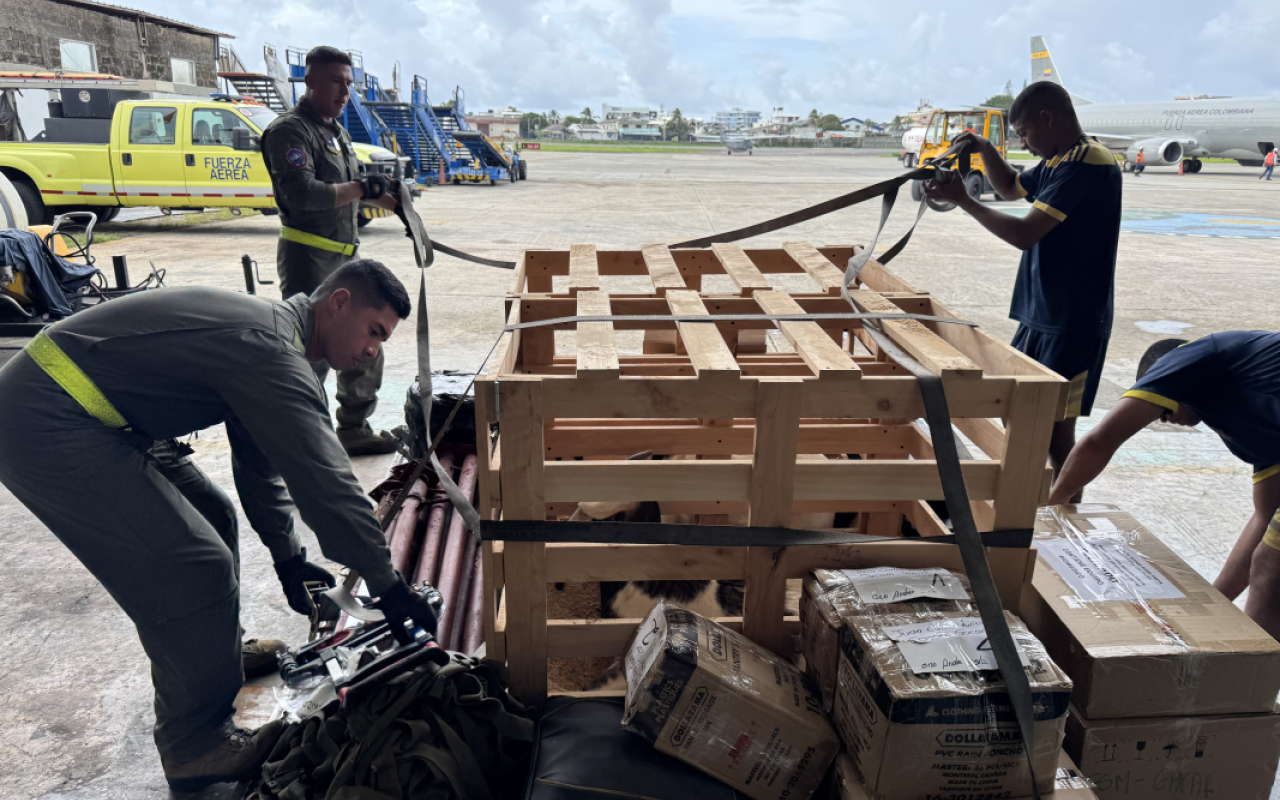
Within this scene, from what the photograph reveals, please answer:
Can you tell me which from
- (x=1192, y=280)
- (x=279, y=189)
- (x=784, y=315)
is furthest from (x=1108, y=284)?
(x=1192, y=280)

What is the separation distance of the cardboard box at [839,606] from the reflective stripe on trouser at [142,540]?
156cm

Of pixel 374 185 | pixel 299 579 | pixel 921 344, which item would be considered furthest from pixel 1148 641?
pixel 374 185

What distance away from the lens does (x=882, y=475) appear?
201cm

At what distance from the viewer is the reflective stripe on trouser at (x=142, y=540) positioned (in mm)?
2033

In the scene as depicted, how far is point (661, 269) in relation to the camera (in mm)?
2941

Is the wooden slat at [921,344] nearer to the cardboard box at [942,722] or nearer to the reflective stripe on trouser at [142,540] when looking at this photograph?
the cardboard box at [942,722]

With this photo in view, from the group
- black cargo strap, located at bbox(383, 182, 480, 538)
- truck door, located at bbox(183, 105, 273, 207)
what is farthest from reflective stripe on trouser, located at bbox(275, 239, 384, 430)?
truck door, located at bbox(183, 105, 273, 207)

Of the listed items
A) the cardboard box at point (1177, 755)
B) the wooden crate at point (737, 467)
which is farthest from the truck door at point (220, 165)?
the cardboard box at point (1177, 755)

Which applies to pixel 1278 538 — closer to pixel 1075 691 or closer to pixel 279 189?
pixel 1075 691

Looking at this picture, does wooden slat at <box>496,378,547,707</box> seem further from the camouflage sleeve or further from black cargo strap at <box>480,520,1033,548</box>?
the camouflage sleeve

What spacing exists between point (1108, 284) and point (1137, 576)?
1.37m

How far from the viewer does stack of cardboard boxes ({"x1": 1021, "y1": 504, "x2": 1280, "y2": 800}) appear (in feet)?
6.48

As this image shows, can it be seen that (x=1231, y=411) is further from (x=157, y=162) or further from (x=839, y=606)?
(x=157, y=162)

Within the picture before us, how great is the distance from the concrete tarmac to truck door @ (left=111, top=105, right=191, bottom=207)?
77cm
